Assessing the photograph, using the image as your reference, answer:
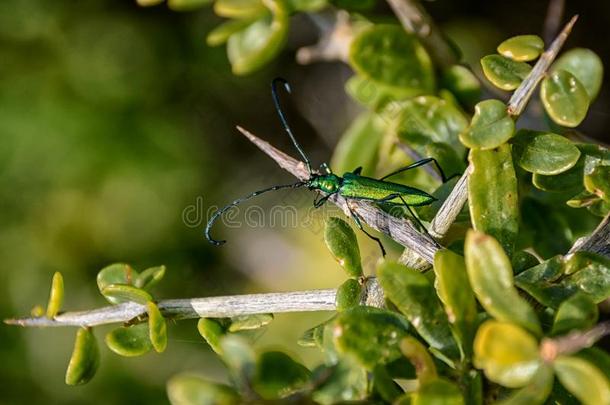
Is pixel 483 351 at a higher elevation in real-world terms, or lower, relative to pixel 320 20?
higher

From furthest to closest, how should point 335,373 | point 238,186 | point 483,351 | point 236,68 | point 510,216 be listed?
point 238,186 < point 236,68 < point 510,216 < point 335,373 < point 483,351

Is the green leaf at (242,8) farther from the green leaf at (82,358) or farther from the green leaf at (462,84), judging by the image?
the green leaf at (82,358)

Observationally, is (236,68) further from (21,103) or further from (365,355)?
(21,103)

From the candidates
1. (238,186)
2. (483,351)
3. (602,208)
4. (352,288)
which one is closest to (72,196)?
(238,186)

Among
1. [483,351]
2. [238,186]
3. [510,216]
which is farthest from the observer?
[238,186]

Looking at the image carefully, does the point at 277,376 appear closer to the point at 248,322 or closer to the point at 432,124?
the point at 248,322

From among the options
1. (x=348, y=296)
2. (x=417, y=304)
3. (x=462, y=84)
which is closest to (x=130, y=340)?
(x=348, y=296)
